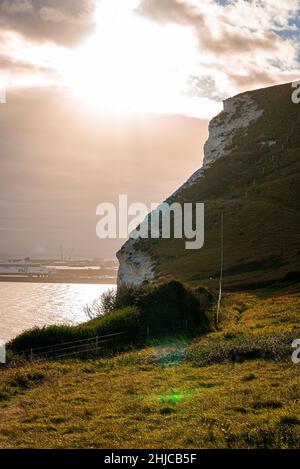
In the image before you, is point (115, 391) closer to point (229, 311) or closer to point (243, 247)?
point (229, 311)

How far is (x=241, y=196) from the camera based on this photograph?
5059 inches

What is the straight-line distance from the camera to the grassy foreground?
1691 cm

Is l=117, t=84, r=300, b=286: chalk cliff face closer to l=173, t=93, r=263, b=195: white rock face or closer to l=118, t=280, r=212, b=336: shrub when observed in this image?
l=173, t=93, r=263, b=195: white rock face

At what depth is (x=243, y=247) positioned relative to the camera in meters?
94.7

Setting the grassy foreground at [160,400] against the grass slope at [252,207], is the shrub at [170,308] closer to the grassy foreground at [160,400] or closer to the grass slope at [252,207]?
the grassy foreground at [160,400]

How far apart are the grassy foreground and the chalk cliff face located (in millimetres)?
46798

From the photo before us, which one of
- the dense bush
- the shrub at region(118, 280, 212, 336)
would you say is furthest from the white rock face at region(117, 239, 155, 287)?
the dense bush

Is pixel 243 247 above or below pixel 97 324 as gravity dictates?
above

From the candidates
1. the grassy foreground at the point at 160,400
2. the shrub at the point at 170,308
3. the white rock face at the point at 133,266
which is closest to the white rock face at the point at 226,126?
the white rock face at the point at 133,266

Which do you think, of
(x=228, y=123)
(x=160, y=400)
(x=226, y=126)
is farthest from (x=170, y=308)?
(x=228, y=123)

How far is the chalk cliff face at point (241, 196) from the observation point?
88.5 meters
